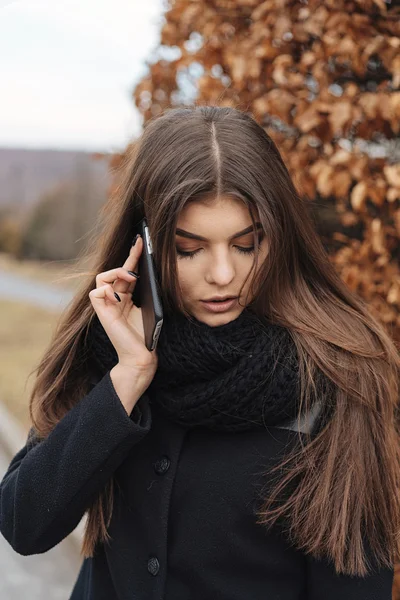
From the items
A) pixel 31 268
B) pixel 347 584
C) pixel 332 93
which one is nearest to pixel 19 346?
pixel 332 93

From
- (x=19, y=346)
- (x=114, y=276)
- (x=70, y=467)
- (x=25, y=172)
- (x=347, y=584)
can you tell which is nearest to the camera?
(x=347, y=584)

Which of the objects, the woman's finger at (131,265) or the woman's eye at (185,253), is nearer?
the woman's eye at (185,253)

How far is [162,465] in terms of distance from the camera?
1.66 meters

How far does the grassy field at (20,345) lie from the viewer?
690 centimetres

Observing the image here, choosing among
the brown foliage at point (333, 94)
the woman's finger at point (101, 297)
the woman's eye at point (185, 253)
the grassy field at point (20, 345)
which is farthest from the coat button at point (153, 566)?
the grassy field at point (20, 345)

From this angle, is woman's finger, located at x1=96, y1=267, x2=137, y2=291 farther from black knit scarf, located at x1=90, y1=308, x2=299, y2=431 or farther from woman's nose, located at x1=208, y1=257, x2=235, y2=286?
woman's nose, located at x1=208, y1=257, x2=235, y2=286

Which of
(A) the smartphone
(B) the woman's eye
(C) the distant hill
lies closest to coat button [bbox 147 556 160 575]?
(A) the smartphone

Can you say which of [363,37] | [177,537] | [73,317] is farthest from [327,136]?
[177,537]

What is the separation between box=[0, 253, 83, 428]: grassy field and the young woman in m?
3.00

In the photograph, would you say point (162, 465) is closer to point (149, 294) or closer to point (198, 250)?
point (149, 294)

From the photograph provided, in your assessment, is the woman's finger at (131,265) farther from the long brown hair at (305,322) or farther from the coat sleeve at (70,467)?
the coat sleeve at (70,467)

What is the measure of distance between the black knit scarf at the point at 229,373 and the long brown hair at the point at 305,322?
41 millimetres

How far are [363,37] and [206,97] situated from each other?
25.3 inches

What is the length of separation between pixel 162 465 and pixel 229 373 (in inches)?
12.7
